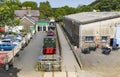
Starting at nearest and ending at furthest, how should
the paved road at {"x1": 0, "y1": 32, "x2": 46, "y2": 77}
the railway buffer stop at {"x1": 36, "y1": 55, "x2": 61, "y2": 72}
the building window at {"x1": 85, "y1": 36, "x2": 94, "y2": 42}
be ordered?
1. the paved road at {"x1": 0, "y1": 32, "x2": 46, "y2": 77}
2. the railway buffer stop at {"x1": 36, "y1": 55, "x2": 61, "y2": 72}
3. the building window at {"x1": 85, "y1": 36, "x2": 94, "y2": 42}

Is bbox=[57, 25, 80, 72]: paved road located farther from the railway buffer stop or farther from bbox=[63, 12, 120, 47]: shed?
bbox=[63, 12, 120, 47]: shed

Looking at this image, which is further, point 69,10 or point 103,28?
point 69,10

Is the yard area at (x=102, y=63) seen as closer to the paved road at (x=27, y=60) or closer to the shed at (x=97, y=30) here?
the shed at (x=97, y=30)

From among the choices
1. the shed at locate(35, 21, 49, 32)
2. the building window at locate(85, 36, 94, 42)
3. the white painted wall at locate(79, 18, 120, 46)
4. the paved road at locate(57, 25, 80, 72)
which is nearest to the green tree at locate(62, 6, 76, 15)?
the shed at locate(35, 21, 49, 32)

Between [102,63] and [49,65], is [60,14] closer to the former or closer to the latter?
[102,63]

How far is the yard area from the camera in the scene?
1100 inches

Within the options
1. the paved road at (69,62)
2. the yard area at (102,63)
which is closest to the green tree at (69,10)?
the paved road at (69,62)

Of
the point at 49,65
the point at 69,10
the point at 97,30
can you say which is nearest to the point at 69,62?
the point at 49,65

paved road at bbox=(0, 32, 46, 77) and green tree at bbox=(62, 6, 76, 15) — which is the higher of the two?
green tree at bbox=(62, 6, 76, 15)


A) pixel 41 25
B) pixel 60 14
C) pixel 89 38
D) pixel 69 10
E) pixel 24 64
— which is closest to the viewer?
pixel 24 64

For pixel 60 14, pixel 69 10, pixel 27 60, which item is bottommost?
pixel 27 60

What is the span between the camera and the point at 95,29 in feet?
138

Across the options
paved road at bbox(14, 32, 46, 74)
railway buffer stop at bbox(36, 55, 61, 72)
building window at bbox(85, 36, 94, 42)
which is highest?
building window at bbox(85, 36, 94, 42)

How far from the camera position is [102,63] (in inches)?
1254
